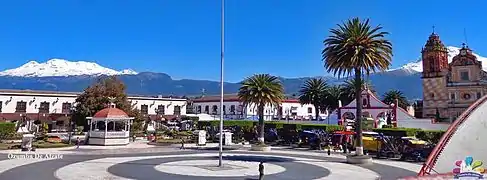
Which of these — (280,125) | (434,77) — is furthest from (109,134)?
(434,77)

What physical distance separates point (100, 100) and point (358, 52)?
4114 centimetres

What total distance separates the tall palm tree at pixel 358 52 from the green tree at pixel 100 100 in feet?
120

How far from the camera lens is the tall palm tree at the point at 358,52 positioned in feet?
103

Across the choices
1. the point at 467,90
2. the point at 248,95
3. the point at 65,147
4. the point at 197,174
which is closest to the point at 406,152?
the point at 248,95

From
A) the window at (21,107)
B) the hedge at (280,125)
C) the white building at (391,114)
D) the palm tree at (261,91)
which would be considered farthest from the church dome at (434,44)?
the window at (21,107)

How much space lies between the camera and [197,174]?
2444 cm

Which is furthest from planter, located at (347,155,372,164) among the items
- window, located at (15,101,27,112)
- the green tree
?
window, located at (15,101,27,112)

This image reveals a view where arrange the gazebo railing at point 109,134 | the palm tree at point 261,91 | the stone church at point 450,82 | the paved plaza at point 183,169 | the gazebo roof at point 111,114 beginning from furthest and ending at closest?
the stone church at point 450,82 < the gazebo roof at point 111,114 < the gazebo railing at point 109,134 < the palm tree at point 261,91 < the paved plaza at point 183,169

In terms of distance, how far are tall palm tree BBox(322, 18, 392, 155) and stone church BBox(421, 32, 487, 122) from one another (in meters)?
61.5

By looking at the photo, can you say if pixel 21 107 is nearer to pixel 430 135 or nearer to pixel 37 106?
pixel 37 106

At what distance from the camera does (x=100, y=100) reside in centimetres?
6059

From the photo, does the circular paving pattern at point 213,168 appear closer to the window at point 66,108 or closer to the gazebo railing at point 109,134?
the gazebo railing at point 109,134

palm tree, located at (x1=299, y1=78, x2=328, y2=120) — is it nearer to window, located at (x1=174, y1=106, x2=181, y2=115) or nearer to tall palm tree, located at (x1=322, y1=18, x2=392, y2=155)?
window, located at (x1=174, y1=106, x2=181, y2=115)

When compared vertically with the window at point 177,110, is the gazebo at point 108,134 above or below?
below
